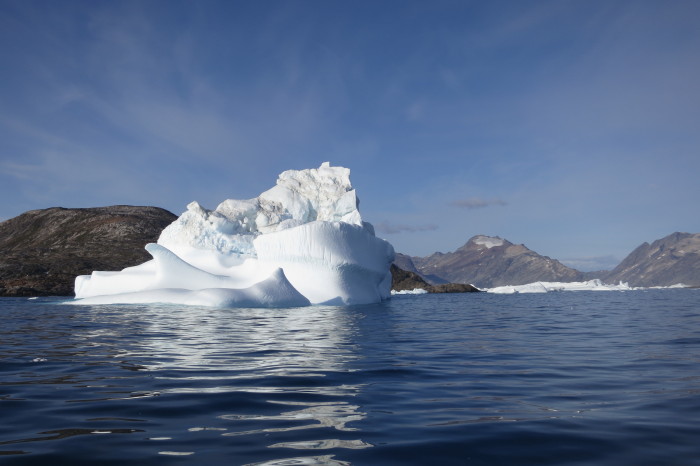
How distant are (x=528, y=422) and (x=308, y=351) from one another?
15.6ft

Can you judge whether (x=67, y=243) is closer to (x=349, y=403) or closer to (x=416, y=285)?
(x=416, y=285)

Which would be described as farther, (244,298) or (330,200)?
(330,200)

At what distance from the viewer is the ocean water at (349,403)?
3.23 meters

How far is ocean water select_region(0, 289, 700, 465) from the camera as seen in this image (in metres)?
3.23

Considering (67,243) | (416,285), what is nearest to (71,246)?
(67,243)

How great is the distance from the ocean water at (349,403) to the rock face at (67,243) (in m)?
54.8

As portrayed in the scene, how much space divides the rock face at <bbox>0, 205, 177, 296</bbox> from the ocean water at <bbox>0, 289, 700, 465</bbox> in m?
54.8

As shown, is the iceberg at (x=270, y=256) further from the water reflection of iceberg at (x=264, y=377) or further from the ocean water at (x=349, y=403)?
the ocean water at (x=349, y=403)

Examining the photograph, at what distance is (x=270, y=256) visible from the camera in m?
23.9

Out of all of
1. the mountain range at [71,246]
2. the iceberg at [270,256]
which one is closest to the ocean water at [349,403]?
the iceberg at [270,256]

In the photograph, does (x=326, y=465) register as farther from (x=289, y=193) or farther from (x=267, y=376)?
(x=289, y=193)

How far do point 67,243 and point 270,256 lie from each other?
76.4 m

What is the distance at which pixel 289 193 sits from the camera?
3222 cm

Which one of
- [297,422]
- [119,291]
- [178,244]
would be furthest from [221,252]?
[297,422]
